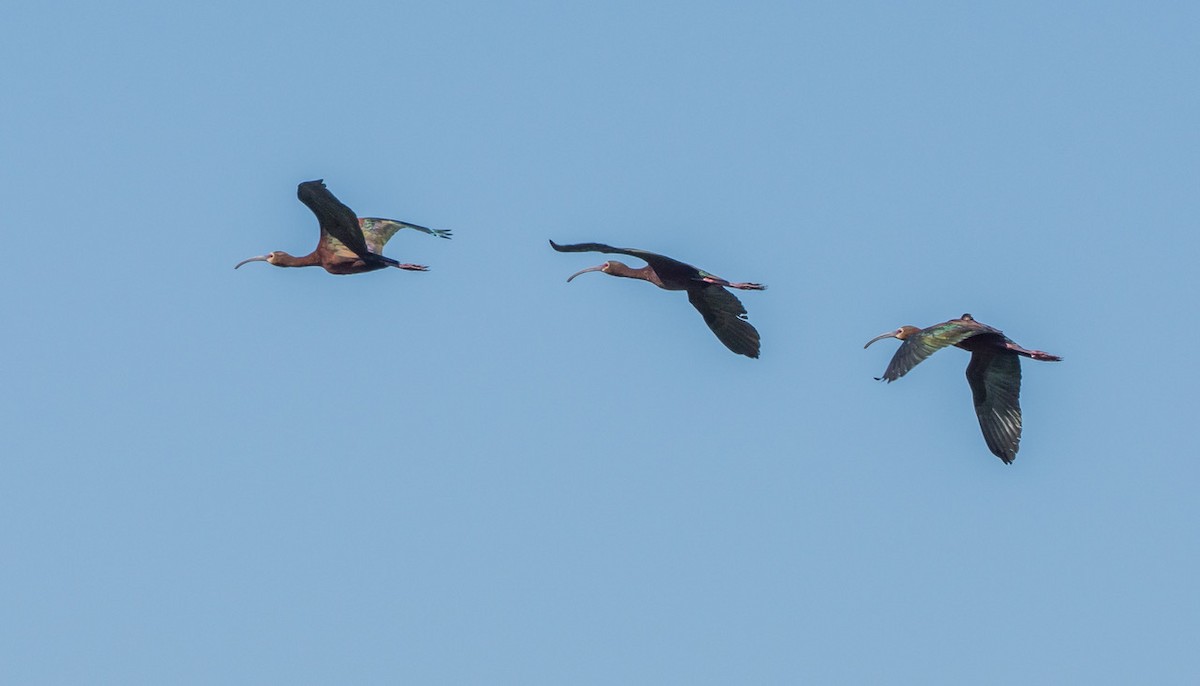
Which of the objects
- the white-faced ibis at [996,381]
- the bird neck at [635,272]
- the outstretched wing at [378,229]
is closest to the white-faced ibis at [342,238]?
the outstretched wing at [378,229]

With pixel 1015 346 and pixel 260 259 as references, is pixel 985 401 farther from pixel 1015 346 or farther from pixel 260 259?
pixel 260 259

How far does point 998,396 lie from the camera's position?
3834 cm

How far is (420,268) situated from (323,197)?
2.86m

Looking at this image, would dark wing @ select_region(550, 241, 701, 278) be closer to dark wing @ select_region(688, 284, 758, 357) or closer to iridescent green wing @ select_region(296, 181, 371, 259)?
dark wing @ select_region(688, 284, 758, 357)

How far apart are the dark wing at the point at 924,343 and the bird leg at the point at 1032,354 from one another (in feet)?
4.04

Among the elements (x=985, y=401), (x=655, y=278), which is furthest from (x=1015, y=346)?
(x=655, y=278)

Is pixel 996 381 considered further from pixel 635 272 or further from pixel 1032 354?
pixel 635 272

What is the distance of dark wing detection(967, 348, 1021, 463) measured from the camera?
37.9 m

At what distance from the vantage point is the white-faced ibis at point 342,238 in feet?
127

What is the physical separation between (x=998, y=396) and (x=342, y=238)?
12237mm

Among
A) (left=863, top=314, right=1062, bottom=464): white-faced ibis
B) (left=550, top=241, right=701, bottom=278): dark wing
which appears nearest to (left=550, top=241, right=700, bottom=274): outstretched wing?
(left=550, top=241, right=701, bottom=278): dark wing

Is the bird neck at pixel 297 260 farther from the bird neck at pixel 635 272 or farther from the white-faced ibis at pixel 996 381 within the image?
the white-faced ibis at pixel 996 381

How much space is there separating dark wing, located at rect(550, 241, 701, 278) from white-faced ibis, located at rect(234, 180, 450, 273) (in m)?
4.31

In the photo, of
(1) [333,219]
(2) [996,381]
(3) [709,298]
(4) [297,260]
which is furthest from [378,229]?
(2) [996,381]
